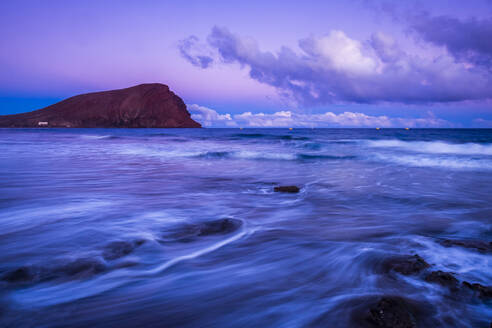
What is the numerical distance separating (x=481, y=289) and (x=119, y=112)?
140 metres

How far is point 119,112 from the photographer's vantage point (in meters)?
127

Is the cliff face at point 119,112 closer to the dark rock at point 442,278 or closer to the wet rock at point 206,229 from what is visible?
the wet rock at point 206,229

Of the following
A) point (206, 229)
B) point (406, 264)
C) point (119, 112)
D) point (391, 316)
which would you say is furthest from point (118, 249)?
point (119, 112)

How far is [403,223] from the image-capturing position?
449 centimetres

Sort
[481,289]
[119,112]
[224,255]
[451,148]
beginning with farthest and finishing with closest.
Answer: [119,112] → [451,148] → [224,255] → [481,289]

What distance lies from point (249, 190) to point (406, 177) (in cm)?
586

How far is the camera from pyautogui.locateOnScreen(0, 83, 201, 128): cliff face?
12012 centimetres

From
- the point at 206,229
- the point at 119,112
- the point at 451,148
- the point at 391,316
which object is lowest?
the point at 451,148

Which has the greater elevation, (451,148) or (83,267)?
(83,267)

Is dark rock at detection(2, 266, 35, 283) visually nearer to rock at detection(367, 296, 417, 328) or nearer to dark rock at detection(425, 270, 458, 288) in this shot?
rock at detection(367, 296, 417, 328)

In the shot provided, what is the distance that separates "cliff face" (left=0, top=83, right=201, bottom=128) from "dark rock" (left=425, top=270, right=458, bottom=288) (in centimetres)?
13066

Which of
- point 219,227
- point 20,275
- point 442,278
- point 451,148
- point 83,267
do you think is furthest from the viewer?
point 451,148

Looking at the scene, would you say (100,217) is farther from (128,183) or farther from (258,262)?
(128,183)

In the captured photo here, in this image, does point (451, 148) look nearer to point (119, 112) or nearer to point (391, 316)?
point (391, 316)
